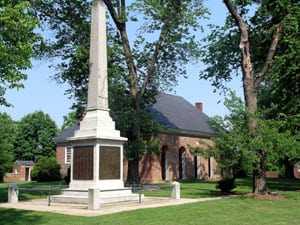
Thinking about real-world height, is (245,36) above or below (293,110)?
above

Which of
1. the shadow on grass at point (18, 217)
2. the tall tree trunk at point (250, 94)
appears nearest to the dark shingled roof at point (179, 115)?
the tall tree trunk at point (250, 94)

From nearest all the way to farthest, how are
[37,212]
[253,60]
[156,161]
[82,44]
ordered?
1. [37,212]
2. [82,44]
3. [253,60]
4. [156,161]

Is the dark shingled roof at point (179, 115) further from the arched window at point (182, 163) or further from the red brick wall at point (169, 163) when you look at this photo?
the arched window at point (182, 163)

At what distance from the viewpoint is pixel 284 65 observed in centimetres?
2303

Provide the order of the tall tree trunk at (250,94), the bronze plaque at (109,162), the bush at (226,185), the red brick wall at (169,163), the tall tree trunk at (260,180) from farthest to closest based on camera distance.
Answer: the red brick wall at (169,163)
the bush at (226,185)
the tall tree trunk at (260,180)
the tall tree trunk at (250,94)
the bronze plaque at (109,162)

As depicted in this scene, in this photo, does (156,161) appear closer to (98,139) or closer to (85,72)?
(85,72)

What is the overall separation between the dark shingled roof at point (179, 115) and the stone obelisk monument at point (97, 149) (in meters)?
20.3

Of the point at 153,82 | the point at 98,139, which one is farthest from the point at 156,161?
the point at 98,139

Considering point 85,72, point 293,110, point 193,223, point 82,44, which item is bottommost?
point 193,223

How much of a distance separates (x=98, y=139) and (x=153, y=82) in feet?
40.2

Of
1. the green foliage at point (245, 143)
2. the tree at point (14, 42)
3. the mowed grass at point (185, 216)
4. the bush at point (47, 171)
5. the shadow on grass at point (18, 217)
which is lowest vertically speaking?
the shadow on grass at point (18, 217)

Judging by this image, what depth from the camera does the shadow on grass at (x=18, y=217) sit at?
1180cm

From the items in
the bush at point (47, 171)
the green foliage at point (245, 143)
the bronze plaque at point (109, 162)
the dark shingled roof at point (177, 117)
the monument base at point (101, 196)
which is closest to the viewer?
the monument base at point (101, 196)

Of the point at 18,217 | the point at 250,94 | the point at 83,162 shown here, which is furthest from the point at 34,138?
the point at 18,217
